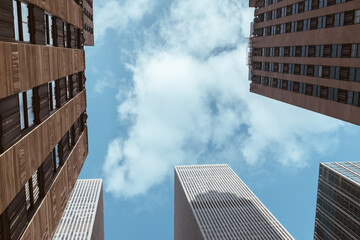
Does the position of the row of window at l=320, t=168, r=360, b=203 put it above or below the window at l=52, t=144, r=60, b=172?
below

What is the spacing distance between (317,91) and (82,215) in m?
104

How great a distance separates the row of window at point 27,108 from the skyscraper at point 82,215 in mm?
89099

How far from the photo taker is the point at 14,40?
53.9 feet

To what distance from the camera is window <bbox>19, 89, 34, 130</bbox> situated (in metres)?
17.9

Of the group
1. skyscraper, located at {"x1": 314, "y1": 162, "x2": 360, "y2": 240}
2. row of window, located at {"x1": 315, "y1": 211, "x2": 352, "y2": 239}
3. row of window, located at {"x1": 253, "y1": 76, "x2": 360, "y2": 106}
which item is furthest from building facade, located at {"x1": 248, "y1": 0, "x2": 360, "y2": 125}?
row of window, located at {"x1": 315, "y1": 211, "x2": 352, "y2": 239}

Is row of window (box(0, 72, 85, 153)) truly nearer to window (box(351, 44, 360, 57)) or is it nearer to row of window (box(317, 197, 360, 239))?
window (box(351, 44, 360, 57))

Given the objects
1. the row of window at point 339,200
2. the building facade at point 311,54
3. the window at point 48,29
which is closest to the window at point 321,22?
the building facade at point 311,54

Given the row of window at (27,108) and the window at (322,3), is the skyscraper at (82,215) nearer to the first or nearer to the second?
the row of window at (27,108)

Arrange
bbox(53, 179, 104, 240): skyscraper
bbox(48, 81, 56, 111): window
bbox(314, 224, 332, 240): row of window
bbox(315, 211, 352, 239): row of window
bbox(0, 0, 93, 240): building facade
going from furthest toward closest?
bbox(53, 179, 104, 240): skyscraper < bbox(314, 224, 332, 240): row of window < bbox(315, 211, 352, 239): row of window < bbox(48, 81, 56, 111): window < bbox(0, 0, 93, 240): building facade

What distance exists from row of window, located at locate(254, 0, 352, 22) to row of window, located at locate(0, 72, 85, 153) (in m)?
30.4

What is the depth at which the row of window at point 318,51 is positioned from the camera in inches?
1225

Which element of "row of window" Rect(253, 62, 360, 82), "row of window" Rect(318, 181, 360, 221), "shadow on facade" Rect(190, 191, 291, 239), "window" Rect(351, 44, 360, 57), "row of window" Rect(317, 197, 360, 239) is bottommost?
"shadow on facade" Rect(190, 191, 291, 239)

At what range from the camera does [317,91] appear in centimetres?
3797

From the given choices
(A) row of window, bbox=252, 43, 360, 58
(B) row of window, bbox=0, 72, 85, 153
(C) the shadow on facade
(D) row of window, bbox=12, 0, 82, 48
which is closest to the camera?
(B) row of window, bbox=0, 72, 85, 153
